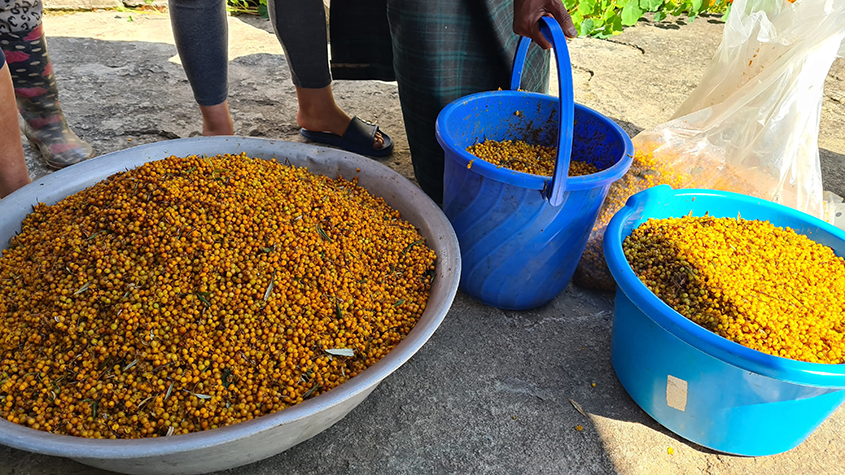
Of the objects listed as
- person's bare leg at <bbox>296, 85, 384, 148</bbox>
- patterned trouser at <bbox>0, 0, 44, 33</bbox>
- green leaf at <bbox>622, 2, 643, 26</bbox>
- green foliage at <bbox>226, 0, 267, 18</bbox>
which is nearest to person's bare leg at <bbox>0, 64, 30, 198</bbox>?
patterned trouser at <bbox>0, 0, 44, 33</bbox>

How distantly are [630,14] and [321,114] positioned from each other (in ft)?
8.42

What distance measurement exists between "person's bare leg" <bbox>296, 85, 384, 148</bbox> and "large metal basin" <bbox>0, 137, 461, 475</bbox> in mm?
612

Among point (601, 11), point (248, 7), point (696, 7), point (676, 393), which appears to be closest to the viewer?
point (676, 393)

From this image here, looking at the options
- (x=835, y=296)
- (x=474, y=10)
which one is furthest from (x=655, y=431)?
(x=474, y=10)

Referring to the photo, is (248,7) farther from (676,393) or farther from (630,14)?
(676,393)

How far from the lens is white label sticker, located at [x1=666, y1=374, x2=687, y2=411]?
124 centimetres

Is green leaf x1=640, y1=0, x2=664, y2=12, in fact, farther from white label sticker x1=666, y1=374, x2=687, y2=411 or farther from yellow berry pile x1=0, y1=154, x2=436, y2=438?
white label sticker x1=666, y1=374, x2=687, y2=411

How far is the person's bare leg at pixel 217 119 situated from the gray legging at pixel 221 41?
25 millimetres

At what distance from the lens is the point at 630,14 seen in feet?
12.2

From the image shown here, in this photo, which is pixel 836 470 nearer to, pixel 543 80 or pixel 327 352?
pixel 327 352

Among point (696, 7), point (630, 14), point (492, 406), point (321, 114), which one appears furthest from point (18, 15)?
point (696, 7)

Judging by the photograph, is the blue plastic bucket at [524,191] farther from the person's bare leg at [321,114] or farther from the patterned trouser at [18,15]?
the patterned trouser at [18,15]

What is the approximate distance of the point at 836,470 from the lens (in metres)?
1.30

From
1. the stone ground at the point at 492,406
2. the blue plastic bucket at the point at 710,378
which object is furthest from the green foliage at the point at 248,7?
the blue plastic bucket at the point at 710,378
